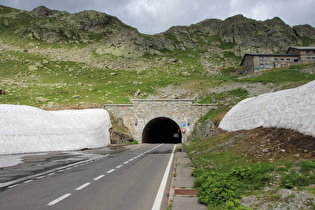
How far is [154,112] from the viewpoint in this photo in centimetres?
3988

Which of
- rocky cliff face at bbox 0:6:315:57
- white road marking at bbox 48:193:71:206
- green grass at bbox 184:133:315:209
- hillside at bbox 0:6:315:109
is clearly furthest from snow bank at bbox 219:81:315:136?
rocky cliff face at bbox 0:6:315:57

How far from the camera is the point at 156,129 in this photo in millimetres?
54250

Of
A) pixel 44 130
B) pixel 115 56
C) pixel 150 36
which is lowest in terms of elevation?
pixel 44 130

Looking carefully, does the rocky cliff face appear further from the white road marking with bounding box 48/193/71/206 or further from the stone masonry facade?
the white road marking with bounding box 48/193/71/206

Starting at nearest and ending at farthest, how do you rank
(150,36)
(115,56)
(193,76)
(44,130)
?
1. (44,130)
2. (193,76)
3. (115,56)
4. (150,36)

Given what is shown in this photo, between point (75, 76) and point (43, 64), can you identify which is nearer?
point (75, 76)

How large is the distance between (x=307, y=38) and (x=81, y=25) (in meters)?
133

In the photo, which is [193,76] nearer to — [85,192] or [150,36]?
[150,36]

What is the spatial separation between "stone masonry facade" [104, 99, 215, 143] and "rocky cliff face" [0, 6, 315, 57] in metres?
71.2

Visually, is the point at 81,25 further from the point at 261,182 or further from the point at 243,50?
the point at 261,182

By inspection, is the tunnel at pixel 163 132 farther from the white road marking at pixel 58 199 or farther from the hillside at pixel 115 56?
the white road marking at pixel 58 199

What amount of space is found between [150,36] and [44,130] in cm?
11844

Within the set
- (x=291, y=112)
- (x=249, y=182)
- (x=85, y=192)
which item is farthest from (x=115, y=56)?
(x=249, y=182)

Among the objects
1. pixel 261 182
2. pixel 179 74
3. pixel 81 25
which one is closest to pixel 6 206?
pixel 261 182
